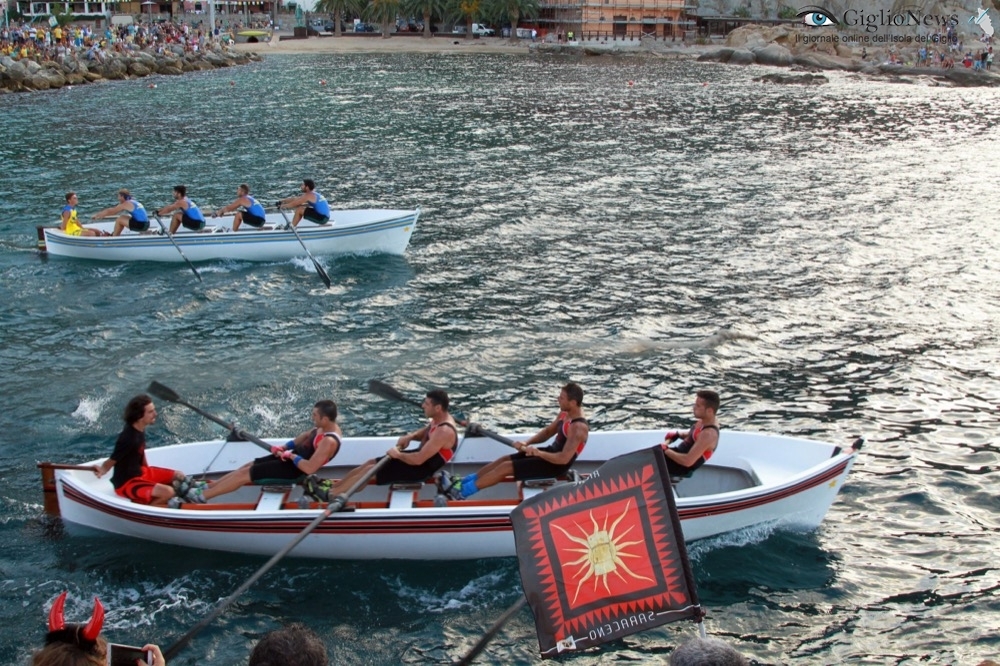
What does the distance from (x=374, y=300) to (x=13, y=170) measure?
21.8m

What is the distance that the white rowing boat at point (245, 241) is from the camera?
24281mm

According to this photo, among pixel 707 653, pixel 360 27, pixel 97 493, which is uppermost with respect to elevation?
pixel 360 27

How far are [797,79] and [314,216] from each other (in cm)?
5957

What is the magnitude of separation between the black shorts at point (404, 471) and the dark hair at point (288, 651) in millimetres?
6751

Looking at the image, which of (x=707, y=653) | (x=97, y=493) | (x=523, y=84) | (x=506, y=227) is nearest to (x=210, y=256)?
(x=506, y=227)

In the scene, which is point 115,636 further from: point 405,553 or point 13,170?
point 13,170

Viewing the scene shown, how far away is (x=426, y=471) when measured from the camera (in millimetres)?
12477

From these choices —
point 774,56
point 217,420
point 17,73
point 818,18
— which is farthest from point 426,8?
point 217,420

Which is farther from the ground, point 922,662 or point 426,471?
point 426,471

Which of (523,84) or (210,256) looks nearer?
(210,256)

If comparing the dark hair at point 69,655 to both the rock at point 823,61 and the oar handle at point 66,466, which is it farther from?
the rock at point 823,61

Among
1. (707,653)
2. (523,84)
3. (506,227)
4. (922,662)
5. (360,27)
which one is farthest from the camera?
(360,27)

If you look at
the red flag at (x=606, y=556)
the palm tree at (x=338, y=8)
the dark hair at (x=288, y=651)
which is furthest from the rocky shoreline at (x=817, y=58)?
the dark hair at (x=288, y=651)

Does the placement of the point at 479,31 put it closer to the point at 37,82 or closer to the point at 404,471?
the point at 37,82
